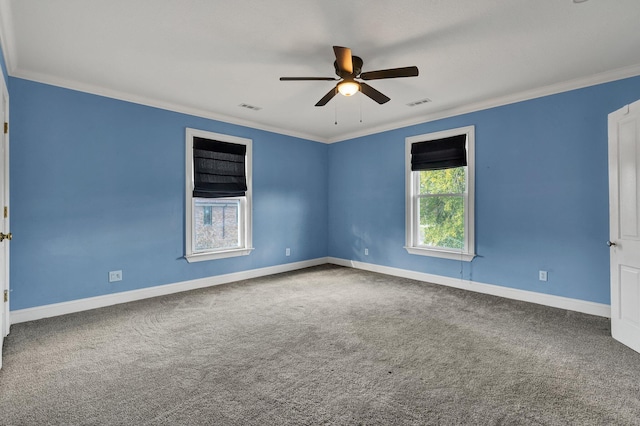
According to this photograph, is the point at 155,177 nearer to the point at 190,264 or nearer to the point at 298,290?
the point at 190,264

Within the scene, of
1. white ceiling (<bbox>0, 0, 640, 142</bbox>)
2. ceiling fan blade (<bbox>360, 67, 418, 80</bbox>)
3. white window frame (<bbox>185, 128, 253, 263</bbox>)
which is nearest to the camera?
white ceiling (<bbox>0, 0, 640, 142</bbox>)

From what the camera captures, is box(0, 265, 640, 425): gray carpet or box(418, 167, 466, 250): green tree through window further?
box(418, 167, 466, 250): green tree through window

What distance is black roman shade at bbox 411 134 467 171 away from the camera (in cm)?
452

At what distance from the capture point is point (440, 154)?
4.71 m

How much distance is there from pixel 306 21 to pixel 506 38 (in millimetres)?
1675

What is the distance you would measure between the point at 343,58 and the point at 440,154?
281cm

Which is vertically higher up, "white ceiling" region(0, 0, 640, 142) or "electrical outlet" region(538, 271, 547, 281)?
"white ceiling" region(0, 0, 640, 142)

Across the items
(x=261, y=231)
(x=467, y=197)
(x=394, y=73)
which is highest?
(x=394, y=73)

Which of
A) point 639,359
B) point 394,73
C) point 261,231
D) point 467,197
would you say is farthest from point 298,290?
point 639,359

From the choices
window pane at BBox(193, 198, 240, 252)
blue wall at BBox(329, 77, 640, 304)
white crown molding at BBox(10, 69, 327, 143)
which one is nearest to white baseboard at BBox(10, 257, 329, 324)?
window pane at BBox(193, 198, 240, 252)

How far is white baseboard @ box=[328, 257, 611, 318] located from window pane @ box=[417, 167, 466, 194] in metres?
1.29

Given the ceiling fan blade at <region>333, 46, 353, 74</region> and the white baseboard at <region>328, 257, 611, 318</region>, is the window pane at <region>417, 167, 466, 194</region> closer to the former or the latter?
the white baseboard at <region>328, 257, 611, 318</region>

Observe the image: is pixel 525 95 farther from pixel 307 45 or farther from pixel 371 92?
pixel 307 45

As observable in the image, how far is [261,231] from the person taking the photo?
17.5 feet
